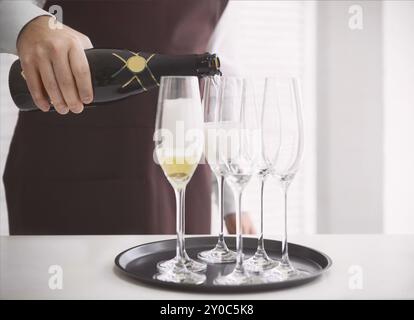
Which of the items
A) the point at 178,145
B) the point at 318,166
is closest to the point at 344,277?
the point at 178,145

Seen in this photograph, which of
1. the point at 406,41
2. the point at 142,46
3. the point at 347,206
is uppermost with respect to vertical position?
the point at 406,41

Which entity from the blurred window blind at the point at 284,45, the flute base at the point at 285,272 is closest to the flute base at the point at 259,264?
the flute base at the point at 285,272

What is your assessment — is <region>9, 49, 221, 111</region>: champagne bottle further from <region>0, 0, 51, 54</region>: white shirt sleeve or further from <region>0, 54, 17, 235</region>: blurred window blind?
<region>0, 54, 17, 235</region>: blurred window blind


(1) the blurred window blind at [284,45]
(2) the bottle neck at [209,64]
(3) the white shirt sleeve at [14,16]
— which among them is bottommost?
(2) the bottle neck at [209,64]

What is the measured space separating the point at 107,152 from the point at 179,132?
24.3 inches

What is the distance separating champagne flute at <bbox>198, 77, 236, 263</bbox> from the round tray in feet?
0.09

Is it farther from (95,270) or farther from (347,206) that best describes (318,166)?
(95,270)

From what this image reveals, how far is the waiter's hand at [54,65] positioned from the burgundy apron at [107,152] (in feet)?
0.92

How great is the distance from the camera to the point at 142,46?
1.17m

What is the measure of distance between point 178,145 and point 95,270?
0.20 meters

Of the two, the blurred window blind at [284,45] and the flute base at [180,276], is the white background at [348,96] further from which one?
the flute base at [180,276]

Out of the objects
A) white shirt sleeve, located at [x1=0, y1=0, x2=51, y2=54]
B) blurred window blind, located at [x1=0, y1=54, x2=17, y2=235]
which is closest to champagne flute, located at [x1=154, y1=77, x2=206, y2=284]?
white shirt sleeve, located at [x1=0, y1=0, x2=51, y2=54]

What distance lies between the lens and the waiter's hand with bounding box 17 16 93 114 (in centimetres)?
85

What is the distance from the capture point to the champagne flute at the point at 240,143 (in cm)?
62
